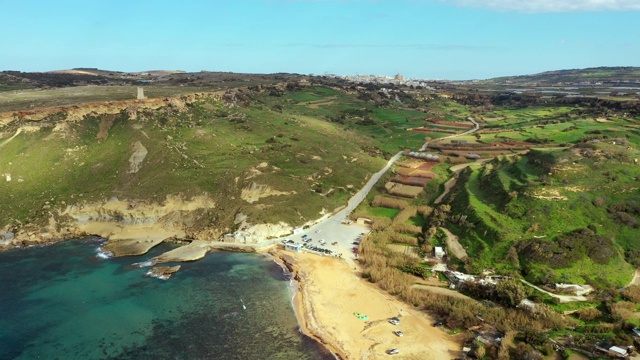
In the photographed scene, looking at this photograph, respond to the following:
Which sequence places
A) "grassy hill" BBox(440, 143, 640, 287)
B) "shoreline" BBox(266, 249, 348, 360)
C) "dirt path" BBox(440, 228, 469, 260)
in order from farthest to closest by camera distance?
"dirt path" BBox(440, 228, 469, 260), "grassy hill" BBox(440, 143, 640, 287), "shoreline" BBox(266, 249, 348, 360)

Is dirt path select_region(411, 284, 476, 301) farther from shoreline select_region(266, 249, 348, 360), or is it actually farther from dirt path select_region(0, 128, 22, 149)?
dirt path select_region(0, 128, 22, 149)

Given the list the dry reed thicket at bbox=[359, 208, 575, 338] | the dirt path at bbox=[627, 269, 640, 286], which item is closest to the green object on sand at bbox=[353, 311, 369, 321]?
the dry reed thicket at bbox=[359, 208, 575, 338]

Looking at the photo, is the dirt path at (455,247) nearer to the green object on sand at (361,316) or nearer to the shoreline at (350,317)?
the shoreline at (350,317)

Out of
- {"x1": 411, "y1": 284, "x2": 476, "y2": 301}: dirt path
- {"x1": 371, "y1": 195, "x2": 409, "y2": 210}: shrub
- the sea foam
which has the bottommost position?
{"x1": 411, "y1": 284, "x2": 476, "y2": 301}: dirt path

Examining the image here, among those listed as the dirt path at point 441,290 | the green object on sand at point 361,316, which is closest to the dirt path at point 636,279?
the dirt path at point 441,290

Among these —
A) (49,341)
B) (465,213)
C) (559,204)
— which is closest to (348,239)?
(465,213)

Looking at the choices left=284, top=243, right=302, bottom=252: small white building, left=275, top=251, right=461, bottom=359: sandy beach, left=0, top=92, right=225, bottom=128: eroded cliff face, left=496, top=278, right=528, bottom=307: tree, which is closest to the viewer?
left=275, top=251, right=461, bottom=359: sandy beach
